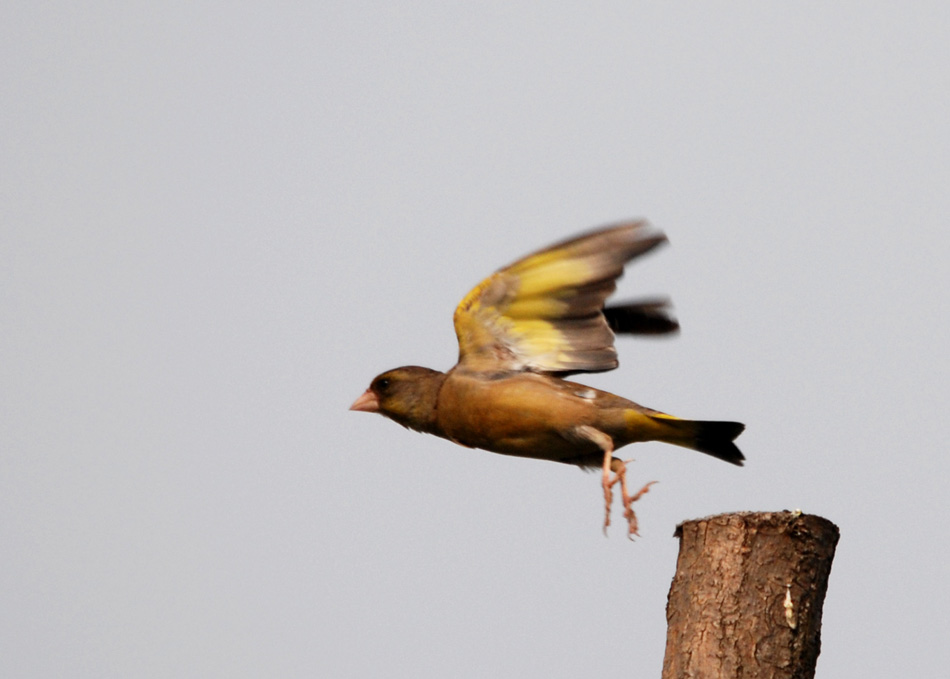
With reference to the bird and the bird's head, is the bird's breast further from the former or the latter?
the bird's head

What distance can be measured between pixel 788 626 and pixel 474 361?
2827 millimetres

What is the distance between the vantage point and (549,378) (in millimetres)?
7281

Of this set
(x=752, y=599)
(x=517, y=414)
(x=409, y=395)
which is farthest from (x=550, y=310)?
(x=752, y=599)

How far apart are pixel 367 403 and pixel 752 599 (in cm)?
332

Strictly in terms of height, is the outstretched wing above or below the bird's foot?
above

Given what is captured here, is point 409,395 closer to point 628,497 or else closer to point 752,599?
point 628,497

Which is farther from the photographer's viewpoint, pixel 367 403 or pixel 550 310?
pixel 367 403

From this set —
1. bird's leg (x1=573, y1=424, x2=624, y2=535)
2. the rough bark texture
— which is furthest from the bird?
the rough bark texture

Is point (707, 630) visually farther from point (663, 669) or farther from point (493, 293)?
point (493, 293)

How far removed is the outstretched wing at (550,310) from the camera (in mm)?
6957

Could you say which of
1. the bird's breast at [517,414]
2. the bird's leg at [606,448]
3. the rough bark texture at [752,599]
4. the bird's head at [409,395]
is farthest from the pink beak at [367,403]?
the rough bark texture at [752,599]

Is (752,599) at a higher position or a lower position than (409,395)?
lower

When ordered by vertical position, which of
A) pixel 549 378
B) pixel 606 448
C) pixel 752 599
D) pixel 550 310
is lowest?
pixel 752 599

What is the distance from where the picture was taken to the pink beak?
7816mm
